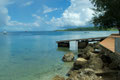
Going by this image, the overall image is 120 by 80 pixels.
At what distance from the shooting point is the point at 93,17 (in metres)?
22.4

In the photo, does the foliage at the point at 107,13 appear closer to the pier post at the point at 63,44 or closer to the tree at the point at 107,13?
the tree at the point at 107,13

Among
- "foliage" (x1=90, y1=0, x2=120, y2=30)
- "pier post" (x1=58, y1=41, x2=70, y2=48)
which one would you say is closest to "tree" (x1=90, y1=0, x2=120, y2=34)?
"foliage" (x1=90, y1=0, x2=120, y2=30)

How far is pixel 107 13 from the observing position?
20.3 m

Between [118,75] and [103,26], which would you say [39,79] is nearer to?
[118,75]

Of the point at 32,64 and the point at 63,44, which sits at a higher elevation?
the point at 63,44

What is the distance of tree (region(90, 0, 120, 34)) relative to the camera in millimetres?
18250

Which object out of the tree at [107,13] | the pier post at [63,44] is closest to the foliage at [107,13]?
the tree at [107,13]

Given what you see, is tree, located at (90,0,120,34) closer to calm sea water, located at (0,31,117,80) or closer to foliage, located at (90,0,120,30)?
foliage, located at (90,0,120,30)

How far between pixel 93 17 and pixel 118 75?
60.1 ft

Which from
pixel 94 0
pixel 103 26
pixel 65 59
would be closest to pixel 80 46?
Result: pixel 103 26

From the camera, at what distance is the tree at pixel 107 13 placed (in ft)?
59.9

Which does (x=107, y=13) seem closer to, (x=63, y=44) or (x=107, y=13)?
(x=107, y=13)

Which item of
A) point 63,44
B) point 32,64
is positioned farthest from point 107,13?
point 32,64

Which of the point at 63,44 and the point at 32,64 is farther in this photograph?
the point at 63,44
